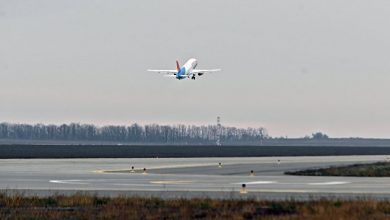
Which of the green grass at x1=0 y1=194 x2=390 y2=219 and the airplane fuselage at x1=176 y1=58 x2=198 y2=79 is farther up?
the airplane fuselage at x1=176 y1=58 x2=198 y2=79

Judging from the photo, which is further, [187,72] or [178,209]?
[187,72]

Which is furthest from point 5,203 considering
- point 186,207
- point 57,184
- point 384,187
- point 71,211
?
point 384,187

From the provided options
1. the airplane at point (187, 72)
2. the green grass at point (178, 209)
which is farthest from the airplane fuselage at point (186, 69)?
the green grass at point (178, 209)

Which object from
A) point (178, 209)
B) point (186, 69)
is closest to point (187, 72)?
point (186, 69)

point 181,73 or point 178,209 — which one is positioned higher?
point 181,73

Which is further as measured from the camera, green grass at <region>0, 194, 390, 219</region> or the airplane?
the airplane

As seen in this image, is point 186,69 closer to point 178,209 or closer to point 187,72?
point 187,72

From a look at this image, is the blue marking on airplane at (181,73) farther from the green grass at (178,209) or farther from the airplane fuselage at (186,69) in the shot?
the green grass at (178,209)

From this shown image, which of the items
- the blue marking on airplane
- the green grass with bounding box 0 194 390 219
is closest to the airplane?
the blue marking on airplane

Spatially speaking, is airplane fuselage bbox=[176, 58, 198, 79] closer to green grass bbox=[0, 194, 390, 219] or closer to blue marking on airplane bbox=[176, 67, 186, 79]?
blue marking on airplane bbox=[176, 67, 186, 79]

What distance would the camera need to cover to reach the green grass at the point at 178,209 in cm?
3212

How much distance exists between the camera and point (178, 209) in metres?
34.9

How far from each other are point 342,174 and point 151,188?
2410 centimetres

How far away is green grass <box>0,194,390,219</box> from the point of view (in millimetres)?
32125
